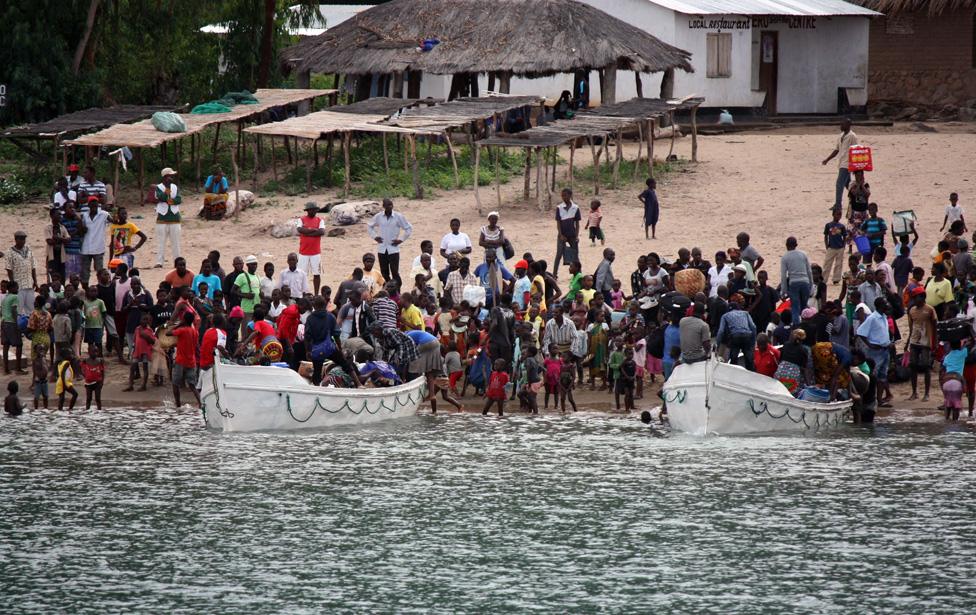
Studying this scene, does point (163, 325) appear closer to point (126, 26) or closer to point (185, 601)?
point (185, 601)

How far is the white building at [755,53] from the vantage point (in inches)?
1646

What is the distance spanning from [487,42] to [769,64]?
8945mm

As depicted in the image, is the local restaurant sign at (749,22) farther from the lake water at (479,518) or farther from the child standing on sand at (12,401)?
the child standing on sand at (12,401)

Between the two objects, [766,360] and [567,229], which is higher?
[567,229]

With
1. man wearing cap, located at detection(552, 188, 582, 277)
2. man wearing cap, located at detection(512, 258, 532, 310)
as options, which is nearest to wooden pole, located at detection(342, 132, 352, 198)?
man wearing cap, located at detection(552, 188, 582, 277)

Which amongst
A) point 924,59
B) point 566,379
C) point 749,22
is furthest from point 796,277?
point 924,59

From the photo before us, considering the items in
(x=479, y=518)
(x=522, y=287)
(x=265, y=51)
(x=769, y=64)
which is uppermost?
(x=265, y=51)

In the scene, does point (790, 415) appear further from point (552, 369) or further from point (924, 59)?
point (924, 59)

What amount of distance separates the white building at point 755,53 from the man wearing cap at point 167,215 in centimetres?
1594

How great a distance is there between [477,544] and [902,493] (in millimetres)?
5307

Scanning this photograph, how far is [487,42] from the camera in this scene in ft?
129

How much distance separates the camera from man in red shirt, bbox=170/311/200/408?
22031 mm

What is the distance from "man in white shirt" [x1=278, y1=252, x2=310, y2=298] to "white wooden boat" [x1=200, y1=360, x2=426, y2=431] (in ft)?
9.42

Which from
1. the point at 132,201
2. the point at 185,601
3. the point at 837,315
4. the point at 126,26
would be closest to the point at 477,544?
the point at 185,601
